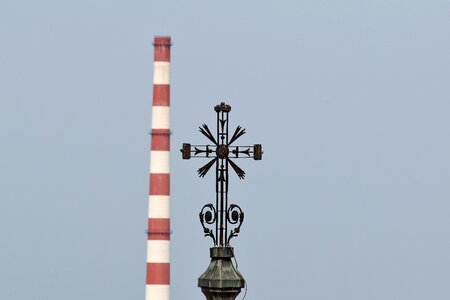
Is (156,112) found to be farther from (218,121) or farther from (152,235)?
(218,121)

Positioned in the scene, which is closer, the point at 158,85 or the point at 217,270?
the point at 217,270

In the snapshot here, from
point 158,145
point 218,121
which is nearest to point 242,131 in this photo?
point 218,121

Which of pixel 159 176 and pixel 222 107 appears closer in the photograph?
pixel 222 107

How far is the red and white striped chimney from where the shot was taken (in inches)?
1121

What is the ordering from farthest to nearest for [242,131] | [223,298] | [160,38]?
[160,38] → [242,131] → [223,298]

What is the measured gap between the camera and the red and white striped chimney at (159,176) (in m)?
28.5

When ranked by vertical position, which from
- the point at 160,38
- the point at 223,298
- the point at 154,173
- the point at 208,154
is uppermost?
the point at 160,38

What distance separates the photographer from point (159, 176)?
95.7ft

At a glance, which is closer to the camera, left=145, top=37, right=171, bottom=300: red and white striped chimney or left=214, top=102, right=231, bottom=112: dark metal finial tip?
left=214, top=102, right=231, bottom=112: dark metal finial tip

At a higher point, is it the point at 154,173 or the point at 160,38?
the point at 160,38

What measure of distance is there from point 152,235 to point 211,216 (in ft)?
47.8

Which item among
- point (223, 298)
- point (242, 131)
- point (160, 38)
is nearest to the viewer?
point (223, 298)

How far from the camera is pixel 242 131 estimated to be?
14352 mm

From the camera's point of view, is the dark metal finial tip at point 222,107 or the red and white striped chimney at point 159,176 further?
the red and white striped chimney at point 159,176
